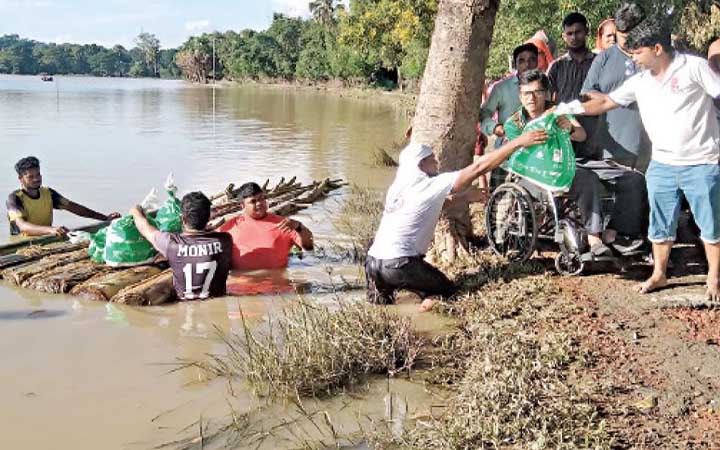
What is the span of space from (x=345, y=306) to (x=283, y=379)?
88 cm

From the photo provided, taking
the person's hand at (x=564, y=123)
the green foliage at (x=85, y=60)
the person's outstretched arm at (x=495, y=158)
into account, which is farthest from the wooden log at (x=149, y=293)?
the green foliage at (x=85, y=60)

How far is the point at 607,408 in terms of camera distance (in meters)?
3.76

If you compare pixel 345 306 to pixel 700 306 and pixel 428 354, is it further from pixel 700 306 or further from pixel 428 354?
pixel 700 306

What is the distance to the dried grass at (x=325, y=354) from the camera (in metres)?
4.41

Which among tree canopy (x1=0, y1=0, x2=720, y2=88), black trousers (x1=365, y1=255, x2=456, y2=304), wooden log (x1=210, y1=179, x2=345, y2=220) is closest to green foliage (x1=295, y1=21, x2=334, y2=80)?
tree canopy (x1=0, y1=0, x2=720, y2=88)

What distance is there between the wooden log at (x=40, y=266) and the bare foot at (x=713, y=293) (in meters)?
5.76

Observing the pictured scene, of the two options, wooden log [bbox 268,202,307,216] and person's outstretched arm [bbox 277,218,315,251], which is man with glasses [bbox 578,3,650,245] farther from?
wooden log [bbox 268,202,307,216]

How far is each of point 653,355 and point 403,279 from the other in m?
1.93

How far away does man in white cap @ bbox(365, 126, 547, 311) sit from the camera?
212 inches

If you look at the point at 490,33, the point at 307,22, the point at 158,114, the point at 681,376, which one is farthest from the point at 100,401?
the point at 307,22

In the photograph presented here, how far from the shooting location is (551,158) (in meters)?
5.61

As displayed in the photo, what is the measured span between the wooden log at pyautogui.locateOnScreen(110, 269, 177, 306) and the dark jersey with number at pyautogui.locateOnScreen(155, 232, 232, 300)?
12 centimetres

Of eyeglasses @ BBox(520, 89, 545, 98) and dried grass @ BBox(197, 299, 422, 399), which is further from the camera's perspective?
eyeglasses @ BBox(520, 89, 545, 98)

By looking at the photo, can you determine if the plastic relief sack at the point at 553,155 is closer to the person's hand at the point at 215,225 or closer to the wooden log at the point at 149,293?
the wooden log at the point at 149,293
